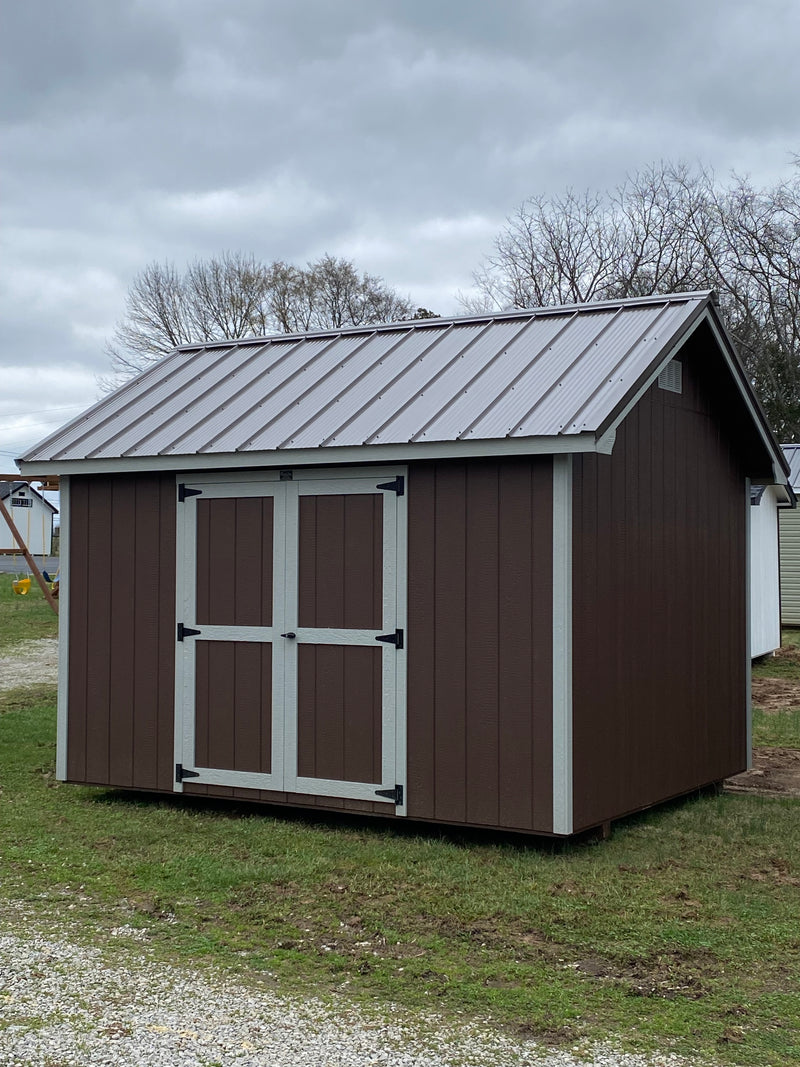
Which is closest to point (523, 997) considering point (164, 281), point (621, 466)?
point (621, 466)

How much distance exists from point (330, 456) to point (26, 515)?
50182 mm

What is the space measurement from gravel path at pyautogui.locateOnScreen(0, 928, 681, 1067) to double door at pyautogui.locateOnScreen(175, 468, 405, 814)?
250 centimetres

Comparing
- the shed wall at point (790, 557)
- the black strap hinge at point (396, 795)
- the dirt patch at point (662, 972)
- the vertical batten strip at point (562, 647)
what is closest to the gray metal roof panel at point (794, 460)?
the shed wall at point (790, 557)

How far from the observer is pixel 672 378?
753cm

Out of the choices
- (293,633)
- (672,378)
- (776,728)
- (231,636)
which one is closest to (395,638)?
(293,633)

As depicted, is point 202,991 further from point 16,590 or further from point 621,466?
point 16,590

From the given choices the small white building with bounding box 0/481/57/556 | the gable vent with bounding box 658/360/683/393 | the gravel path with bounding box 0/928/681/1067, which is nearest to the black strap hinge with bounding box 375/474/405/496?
the gable vent with bounding box 658/360/683/393

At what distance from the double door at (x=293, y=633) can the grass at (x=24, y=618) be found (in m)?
10.7

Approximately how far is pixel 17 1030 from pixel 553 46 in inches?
441

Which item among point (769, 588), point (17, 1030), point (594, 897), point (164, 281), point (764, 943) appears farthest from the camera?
point (164, 281)

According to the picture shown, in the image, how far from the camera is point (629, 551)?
697 cm

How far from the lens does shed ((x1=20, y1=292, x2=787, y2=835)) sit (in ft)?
21.0

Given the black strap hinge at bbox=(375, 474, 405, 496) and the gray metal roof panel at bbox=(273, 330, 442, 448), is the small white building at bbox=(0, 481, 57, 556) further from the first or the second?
the black strap hinge at bbox=(375, 474, 405, 496)

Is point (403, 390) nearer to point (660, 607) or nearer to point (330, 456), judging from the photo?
point (330, 456)
